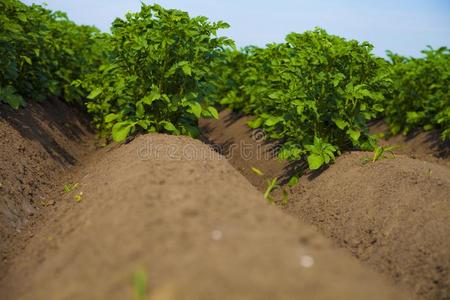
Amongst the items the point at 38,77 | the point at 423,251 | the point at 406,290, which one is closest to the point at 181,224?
the point at 406,290

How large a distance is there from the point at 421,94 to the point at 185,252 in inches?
346

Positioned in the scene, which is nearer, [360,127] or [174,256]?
[174,256]

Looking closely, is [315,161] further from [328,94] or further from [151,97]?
[151,97]

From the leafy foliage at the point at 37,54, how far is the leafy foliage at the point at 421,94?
256 inches

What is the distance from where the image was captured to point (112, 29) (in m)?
5.86

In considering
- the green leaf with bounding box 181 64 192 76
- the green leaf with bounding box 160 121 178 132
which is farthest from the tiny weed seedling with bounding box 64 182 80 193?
the green leaf with bounding box 181 64 192 76

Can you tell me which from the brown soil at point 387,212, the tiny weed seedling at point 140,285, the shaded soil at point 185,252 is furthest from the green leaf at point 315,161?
the tiny weed seedling at point 140,285

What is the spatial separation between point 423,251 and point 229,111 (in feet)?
29.0

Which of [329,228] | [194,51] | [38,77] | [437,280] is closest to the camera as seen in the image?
[437,280]

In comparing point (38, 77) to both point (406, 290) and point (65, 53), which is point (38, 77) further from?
point (406, 290)

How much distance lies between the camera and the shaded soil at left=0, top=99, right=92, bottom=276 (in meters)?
4.50

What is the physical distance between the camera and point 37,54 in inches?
268

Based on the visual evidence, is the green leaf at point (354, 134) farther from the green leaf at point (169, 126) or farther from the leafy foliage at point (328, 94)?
the green leaf at point (169, 126)

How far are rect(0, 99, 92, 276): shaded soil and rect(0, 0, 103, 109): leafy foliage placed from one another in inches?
13.8
